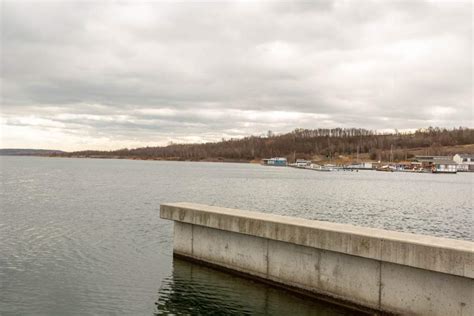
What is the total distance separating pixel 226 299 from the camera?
52.9ft

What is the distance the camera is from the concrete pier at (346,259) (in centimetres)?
1234

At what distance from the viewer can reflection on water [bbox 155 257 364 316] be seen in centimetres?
1494

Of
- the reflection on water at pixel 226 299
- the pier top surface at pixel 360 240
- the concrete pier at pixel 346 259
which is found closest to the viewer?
the pier top surface at pixel 360 240

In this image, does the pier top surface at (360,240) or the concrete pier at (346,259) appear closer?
the pier top surface at (360,240)

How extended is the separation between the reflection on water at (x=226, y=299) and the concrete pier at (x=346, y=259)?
1.42ft

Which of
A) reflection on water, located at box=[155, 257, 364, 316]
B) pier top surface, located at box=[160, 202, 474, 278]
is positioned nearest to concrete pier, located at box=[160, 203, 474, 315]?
pier top surface, located at box=[160, 202, 474, 278]

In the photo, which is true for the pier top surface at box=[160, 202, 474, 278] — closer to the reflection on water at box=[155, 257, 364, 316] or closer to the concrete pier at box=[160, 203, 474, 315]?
the concrete pier at box=[160, 203, 474, 315]

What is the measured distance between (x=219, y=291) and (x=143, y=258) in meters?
6.84

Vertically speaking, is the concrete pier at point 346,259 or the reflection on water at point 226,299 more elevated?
the concrete pier at point 346,259

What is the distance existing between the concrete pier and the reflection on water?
431mm

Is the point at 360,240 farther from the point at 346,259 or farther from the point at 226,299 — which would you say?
Answer: the point at 226,299

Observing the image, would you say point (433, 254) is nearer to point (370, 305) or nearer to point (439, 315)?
point (439, 315)

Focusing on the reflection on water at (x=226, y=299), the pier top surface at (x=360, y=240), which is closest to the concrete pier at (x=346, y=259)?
the pier top surface at (x=360, y=240)

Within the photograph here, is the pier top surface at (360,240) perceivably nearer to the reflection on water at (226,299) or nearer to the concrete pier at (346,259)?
the concrete pier at (346,259)
